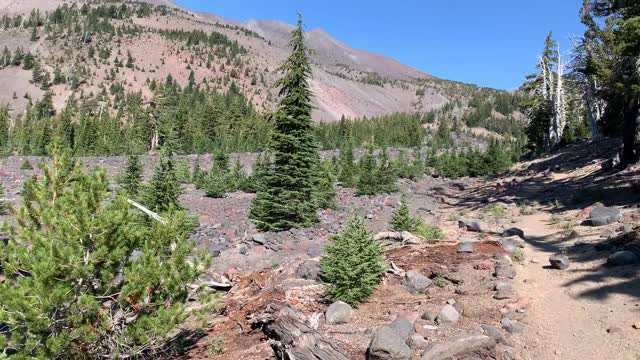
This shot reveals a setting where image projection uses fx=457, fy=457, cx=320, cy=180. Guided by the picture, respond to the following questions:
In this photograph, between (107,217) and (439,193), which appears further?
(439,193)

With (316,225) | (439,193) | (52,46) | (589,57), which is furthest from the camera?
(52,46)

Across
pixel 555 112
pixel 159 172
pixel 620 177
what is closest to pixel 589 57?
pixel 555 112

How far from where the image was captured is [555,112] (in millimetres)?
40531

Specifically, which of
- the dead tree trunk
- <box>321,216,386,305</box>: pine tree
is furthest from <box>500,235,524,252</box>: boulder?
the dead tree trunk

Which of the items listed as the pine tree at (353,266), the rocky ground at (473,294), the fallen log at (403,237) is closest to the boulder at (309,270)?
the rocky ground at (473,294)

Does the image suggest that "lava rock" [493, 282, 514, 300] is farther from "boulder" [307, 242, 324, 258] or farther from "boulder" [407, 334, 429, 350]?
"boulder" [307, 242, 324, 258]

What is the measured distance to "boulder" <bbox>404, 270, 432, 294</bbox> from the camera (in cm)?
909

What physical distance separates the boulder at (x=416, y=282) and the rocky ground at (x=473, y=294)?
2 cm

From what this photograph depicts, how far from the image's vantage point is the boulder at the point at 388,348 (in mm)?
6574

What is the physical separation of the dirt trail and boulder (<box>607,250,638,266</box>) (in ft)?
0.74

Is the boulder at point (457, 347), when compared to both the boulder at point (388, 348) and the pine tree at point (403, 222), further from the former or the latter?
the pine tree at point (403, 222)

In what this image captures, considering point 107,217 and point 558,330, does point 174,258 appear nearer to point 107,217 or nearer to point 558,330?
point 107,217

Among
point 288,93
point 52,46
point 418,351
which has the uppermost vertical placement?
point 52,46

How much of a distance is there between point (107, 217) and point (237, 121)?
281 feet
